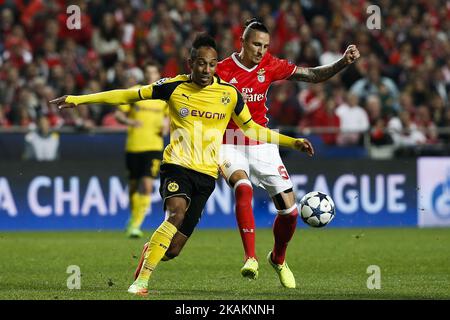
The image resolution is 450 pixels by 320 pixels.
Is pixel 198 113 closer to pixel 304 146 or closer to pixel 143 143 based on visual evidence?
pixel 304 146

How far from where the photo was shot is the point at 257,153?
406 inches

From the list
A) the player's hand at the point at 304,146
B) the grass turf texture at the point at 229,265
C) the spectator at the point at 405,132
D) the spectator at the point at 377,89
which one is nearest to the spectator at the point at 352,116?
the spectator at the point at 377,89

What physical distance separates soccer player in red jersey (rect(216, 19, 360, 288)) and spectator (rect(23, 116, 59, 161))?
709 cm

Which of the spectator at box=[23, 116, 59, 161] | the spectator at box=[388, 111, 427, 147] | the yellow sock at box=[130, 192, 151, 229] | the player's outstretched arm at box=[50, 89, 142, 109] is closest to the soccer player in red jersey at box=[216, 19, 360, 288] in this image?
the player's outstretched arm at box=[50, 89, 142, 109]

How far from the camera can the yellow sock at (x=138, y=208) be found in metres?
15.7

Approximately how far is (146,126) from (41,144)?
2002 mm

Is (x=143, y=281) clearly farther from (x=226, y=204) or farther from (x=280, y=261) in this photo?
(x=226, y=204)

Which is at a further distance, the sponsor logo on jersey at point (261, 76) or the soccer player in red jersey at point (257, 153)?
the sponsor logo on jersey at point (261, 76)

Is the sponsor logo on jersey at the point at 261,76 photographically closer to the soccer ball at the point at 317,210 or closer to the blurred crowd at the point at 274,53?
the soccer ball at the point at 317,210

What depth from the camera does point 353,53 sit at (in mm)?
10172

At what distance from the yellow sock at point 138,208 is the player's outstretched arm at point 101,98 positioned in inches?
263

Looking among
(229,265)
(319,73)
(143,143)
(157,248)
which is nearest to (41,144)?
(143,143)

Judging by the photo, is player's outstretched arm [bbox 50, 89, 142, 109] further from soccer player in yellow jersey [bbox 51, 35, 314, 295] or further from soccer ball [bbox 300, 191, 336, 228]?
soccer ball [bbox 300, 191, 336, 228]

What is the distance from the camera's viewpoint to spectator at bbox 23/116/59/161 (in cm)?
1708
